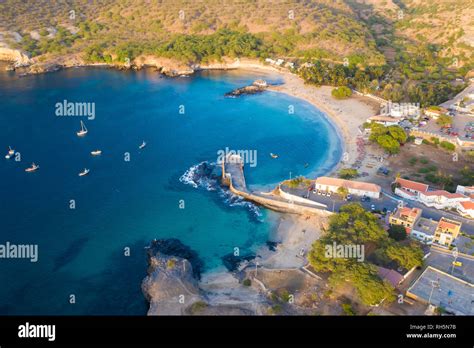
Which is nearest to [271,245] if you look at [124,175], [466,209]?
[466,209]

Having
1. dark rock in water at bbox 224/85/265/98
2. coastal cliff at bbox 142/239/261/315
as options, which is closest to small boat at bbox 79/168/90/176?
coastal cliff at bbox 142/239/261/315

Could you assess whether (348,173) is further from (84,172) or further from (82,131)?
(82,131)

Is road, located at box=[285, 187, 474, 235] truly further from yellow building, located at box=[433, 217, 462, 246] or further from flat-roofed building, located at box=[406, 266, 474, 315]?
flat-roofed building, located at box=[406, 266, 474, 315]

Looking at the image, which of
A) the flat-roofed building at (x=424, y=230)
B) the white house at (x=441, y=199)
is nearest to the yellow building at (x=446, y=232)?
the flat-roofed building at (x=424, y=230)

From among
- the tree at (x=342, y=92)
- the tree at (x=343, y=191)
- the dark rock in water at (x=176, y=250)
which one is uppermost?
the tree at (x=342, y=92)

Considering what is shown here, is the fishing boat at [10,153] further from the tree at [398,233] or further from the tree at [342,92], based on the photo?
the tree at [342,92]
